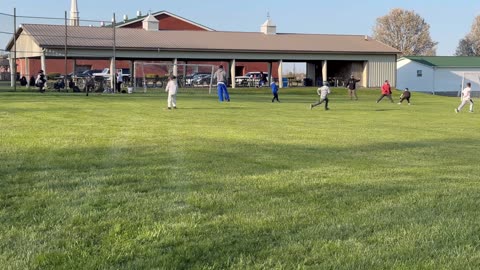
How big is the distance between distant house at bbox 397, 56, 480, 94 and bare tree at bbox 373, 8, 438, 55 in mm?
29319

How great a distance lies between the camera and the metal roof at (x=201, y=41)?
4662cm

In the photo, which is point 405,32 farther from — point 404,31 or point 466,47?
point 466,47

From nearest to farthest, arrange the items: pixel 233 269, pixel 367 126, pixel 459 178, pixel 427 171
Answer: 1. pixel 233 269
2. pixel 459 178
3. pixel 427 171
4. pixel 367 126

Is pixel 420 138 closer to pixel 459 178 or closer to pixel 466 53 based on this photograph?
pixel 459 178

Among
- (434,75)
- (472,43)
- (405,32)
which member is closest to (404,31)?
(405,32)

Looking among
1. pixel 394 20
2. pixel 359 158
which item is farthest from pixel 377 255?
pixel 394 20

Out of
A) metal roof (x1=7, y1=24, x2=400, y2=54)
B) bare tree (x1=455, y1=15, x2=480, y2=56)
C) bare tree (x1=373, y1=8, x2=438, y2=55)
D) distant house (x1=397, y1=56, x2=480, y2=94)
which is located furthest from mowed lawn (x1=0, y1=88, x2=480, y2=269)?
bare tree (x1=455, y1=15, x2=480, y2=56)

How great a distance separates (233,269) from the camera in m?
4.22

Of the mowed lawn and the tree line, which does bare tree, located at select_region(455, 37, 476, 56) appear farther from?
the mowed lawn

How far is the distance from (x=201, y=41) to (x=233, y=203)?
49212mm

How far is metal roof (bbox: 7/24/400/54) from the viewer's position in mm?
46625

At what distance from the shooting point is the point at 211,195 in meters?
6.60

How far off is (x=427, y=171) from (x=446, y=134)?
6948 millimetres

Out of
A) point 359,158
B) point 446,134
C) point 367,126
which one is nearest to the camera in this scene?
point 359,158
